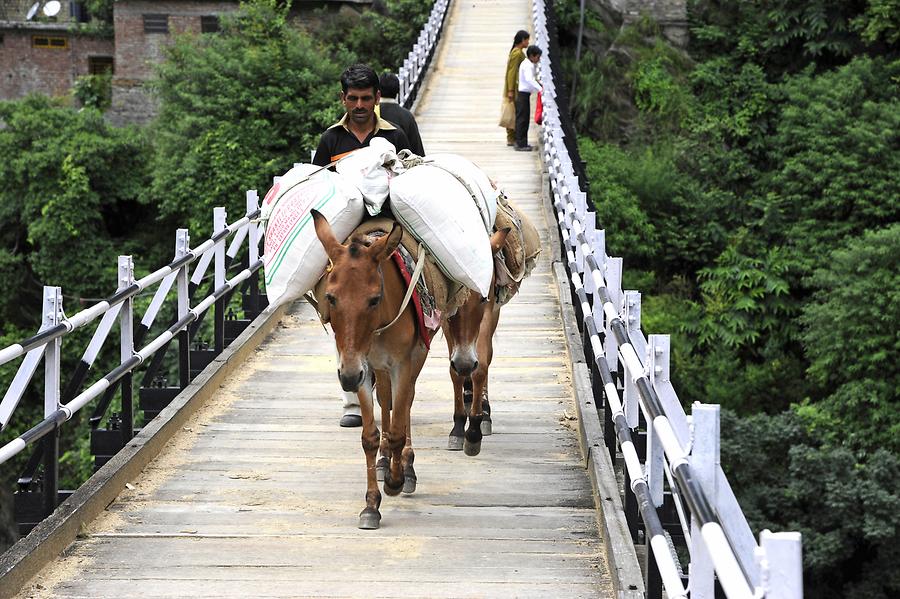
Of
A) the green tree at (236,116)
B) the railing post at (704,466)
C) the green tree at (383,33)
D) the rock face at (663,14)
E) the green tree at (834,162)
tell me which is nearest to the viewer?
the railing post at (704,466)

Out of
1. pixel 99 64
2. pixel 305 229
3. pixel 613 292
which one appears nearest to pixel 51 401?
pixel 305 229

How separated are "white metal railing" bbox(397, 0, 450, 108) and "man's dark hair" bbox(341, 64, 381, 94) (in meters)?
14.9

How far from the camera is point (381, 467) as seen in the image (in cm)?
754

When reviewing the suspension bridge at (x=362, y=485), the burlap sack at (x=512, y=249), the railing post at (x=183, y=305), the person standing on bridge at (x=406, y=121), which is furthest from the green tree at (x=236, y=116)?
the burlap sack at (x=512, y=249)

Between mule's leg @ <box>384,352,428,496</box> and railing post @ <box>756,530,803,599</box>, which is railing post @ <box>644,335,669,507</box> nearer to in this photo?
mule's leg @ <box>384,352,428,496</box>

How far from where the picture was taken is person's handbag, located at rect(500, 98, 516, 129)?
21.1 meters

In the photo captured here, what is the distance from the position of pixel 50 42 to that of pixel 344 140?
32.2 meters

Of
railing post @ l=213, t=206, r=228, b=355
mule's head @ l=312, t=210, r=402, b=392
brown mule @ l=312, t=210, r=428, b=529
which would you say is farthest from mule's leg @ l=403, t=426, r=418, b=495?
railing post @ l=213, t=206, r=228, b=355

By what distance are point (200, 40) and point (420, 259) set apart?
24549mm

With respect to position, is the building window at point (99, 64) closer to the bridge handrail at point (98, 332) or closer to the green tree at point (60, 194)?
the green tree at point (60, 194)

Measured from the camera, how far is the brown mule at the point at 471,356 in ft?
25.8

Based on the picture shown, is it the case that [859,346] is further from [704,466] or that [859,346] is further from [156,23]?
[156,23]

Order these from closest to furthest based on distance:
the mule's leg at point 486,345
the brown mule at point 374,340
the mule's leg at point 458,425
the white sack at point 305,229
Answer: the brown mule at point 374,340 < the white sack at point 305,229 < the mule's leg at point 458,425 < the mule's leg at point 486,345

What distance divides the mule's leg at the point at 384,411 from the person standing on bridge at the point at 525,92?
13.5 metres
